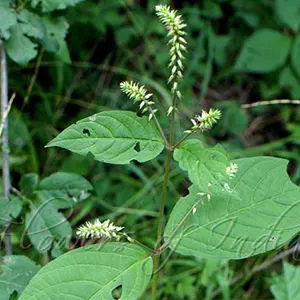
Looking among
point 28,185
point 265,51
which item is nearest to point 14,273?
point 28,185

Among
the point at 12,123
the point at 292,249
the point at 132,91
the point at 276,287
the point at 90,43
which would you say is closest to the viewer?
the point at 132,91

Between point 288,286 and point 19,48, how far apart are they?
1.40 meters

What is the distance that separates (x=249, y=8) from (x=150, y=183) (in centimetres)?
139

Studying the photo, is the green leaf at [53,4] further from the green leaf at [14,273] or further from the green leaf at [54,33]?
the green leaf at [14,273]

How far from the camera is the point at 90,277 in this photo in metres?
1.46

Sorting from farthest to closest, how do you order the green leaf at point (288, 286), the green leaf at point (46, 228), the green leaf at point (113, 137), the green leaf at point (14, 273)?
the green leaf at point (288, 286) → the green leaf at point (46, 228) → the green leaf at point (14, 273) → the green leaf at point (113, 137)

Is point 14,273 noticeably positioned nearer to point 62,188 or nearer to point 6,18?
point 62,188

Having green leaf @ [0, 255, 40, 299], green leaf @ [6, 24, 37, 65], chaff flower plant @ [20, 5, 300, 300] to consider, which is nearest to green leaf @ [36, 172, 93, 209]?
green leaf @ [0, 255, 40, 299]

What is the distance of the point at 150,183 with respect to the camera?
3.07 meters

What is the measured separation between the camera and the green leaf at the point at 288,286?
2.24 m

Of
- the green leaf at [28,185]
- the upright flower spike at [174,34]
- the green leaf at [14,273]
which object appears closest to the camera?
the upright flower spike at [174,34]

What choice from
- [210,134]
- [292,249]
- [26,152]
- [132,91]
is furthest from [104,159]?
[210,134]

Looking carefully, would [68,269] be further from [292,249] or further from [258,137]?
[258,137]

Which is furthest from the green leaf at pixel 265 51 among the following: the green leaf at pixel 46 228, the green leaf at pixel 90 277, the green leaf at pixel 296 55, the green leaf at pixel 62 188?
the green leaf at pixel 90 277
